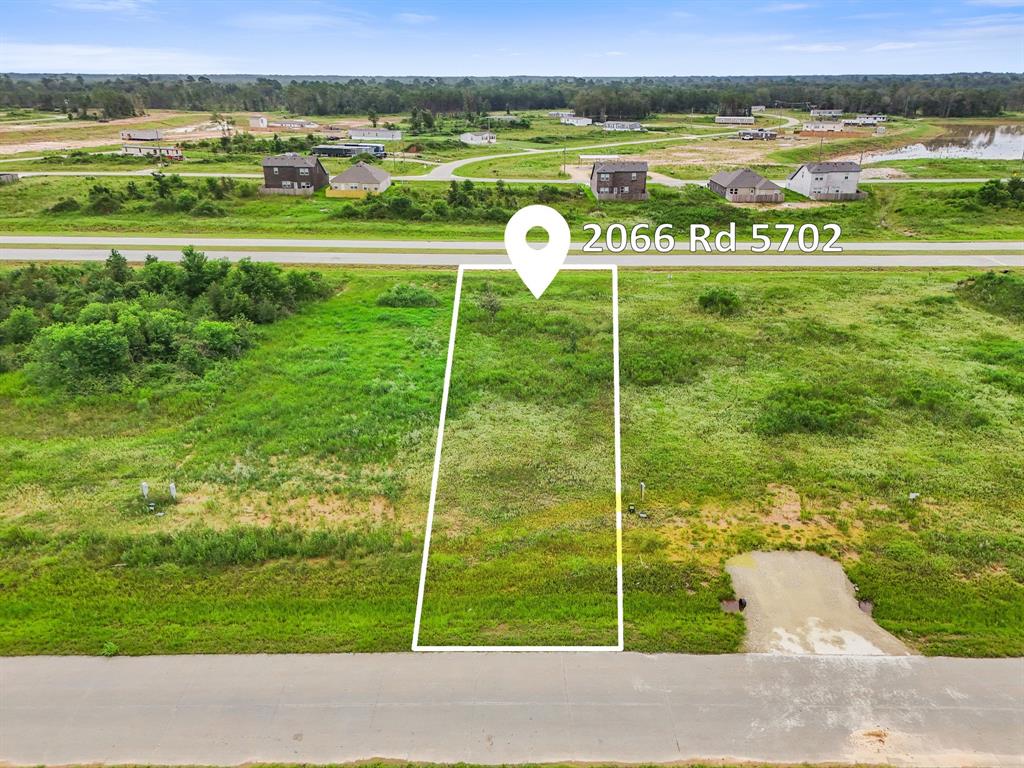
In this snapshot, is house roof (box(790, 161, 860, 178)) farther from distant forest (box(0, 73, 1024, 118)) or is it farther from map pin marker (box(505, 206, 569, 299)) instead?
distant forest (box(0, 73, 1024, 118))

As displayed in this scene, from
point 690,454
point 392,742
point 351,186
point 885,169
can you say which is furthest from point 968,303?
point 885,169

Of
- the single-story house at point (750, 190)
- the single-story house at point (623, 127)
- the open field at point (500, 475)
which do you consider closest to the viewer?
the open field at point (500, 475)

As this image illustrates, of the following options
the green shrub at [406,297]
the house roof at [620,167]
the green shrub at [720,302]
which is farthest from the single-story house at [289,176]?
the green shrub at [720,302]

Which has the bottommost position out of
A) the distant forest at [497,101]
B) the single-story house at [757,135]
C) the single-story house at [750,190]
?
the single-story house at [750,190]

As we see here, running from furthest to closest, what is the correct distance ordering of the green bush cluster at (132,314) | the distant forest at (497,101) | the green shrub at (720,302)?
1. the distant forest at (497,101)
2. the green shrub at (720,302)
3. the green bush cluster at (132,314)

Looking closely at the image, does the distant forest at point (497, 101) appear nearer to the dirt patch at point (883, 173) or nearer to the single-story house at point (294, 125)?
the single-story house at point (294, 125)

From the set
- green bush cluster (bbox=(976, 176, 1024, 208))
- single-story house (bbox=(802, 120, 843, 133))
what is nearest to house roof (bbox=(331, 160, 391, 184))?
green bush cluster (bbox=(976, 176, 1024, 208))

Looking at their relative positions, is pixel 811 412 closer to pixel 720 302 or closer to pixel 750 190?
pixel 720 302

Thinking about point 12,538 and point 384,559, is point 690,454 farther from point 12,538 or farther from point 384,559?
point 12,538
